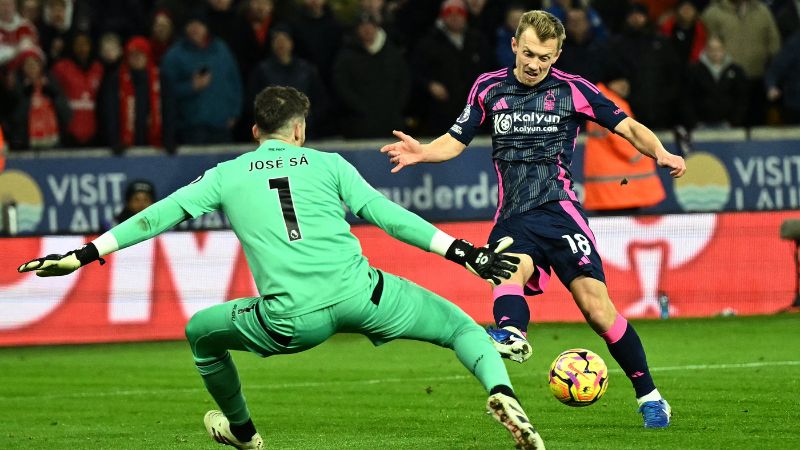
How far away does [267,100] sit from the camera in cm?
815

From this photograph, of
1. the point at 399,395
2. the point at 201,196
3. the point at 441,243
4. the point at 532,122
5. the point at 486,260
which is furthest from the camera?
the point at 399,395

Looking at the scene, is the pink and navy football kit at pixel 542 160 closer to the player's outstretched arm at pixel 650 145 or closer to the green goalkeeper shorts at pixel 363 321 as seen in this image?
the player's outstretched arm at pixel 650 145

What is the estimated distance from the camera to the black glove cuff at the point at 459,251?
7559 millimetres

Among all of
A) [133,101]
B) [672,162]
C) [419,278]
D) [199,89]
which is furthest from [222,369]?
[133,101]

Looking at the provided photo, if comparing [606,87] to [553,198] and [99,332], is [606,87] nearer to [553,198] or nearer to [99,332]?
[99,332]

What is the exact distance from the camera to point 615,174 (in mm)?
17641

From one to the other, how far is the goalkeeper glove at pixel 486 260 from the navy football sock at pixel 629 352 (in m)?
2.06

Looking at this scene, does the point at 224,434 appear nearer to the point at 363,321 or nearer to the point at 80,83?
the point at 363,321

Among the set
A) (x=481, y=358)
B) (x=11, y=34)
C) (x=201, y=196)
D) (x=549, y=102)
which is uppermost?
(x=549, y=102)

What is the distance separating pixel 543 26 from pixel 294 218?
2227mm

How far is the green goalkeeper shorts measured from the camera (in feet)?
25.9

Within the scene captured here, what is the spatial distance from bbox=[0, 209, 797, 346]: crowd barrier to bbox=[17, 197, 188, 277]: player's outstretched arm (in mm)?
8633

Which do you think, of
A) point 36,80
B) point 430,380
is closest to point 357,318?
point 430,380

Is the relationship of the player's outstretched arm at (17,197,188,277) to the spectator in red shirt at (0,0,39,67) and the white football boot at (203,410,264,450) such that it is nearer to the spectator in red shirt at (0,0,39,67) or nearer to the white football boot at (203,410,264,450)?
the white football boot at (203,410,264,450)
